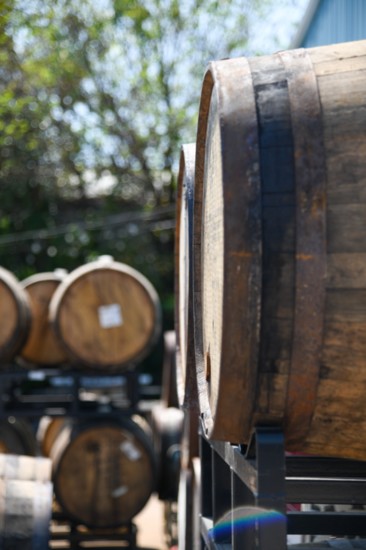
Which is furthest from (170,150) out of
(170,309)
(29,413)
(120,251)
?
(29,413)

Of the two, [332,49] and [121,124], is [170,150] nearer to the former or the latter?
[121,124]

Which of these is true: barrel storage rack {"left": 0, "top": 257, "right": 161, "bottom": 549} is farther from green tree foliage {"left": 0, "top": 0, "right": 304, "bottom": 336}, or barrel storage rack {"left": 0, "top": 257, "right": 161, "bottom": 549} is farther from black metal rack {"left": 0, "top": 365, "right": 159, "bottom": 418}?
green tree foliage {"left": 0, "top": 0, "right": 304, "bottom": 336}

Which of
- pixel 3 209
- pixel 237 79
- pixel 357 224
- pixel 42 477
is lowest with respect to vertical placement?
pixel 42 477

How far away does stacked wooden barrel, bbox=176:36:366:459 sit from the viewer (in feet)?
7.86

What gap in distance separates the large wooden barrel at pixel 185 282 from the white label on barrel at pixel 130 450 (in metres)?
3.77

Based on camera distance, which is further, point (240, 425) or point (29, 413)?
point (29, 413)

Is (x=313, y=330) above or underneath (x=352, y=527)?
above

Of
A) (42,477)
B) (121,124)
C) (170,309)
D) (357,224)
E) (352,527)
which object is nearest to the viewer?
(357,224)

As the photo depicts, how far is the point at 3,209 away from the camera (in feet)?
60.7

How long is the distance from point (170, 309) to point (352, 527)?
41.8 ft

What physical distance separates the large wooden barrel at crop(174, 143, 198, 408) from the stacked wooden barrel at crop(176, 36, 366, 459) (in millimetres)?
898

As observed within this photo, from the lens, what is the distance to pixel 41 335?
9.30m

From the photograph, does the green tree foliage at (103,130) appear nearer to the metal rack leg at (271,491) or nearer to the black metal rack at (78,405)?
the black metal rack at (78,405)

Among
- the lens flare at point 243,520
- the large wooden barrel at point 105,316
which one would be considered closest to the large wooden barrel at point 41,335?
the large wooden barrel at point 105,316
